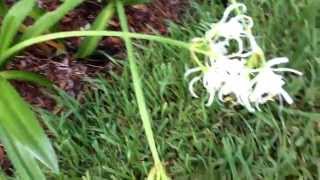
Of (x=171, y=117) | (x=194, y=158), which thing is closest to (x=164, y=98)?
(x=171, y=117)

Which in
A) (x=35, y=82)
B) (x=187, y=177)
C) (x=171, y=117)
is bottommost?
(x=187, y=177)

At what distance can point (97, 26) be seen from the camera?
2.07 meters

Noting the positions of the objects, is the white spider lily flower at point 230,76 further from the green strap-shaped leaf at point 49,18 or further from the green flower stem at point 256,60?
the green strap-shaped leaf at point 49,18

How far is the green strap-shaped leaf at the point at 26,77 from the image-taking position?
6.60 feet

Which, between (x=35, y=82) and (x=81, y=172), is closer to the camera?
(x=81, y=172)

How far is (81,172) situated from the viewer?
6.38 ft

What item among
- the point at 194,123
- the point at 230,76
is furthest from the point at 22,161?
the point at 230,76

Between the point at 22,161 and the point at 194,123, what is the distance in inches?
17.4

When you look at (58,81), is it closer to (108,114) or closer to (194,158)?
(108,114)

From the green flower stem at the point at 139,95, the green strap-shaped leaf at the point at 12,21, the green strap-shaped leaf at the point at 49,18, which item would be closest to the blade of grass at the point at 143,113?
the green flower stem at the point at 139,95

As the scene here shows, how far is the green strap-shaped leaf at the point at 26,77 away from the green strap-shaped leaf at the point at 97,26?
0.13 meters

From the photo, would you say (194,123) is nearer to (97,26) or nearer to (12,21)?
(97,26)

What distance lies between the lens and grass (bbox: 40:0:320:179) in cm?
188

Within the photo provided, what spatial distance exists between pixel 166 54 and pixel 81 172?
15.6 inches
